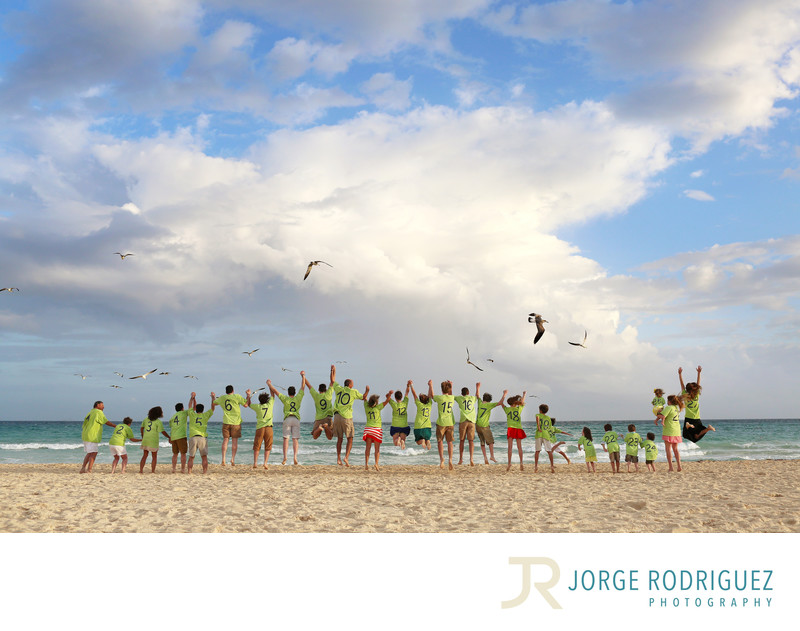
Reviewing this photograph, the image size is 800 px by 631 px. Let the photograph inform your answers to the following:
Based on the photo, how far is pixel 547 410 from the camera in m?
13.8

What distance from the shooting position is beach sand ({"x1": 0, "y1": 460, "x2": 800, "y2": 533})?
711 cm

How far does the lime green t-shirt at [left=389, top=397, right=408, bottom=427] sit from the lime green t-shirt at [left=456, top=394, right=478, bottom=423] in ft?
4.30

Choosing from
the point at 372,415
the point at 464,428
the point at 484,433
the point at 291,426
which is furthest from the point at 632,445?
the point at 291,426

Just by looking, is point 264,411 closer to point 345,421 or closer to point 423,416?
point 345,421

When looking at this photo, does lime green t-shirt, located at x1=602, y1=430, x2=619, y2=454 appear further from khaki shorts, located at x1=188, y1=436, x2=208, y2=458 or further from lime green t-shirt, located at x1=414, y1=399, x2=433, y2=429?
khaki shorts, located at x1=188, y1=436, x2=208, y2=458

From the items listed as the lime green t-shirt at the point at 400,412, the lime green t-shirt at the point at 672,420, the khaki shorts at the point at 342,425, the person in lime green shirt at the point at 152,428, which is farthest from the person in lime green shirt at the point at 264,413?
the lime green t-shirt at the point at 672,420

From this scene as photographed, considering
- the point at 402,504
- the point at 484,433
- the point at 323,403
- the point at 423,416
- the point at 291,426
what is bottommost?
the point at 402,504

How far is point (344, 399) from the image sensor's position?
14.1 metres

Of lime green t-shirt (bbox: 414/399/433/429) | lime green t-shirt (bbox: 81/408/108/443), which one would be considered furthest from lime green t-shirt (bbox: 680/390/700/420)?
lime green t-shirt (bbox: 81/408/108/443)

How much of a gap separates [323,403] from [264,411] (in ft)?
4.61

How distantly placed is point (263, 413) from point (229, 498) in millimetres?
4777

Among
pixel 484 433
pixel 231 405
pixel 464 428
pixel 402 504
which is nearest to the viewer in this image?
pixel 402 504
